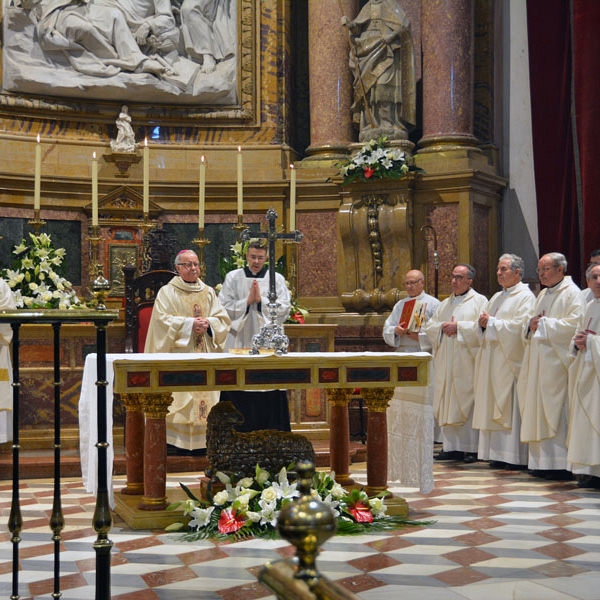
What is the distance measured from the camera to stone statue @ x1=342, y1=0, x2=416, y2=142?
9.88m

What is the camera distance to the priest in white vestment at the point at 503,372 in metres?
8.22

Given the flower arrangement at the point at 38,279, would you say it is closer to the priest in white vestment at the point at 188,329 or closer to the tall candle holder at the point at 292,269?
the priest in white vestment at the point at 188,329

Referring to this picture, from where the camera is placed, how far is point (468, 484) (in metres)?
7.42

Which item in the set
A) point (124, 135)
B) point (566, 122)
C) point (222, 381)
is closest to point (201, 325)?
point (222, 381)

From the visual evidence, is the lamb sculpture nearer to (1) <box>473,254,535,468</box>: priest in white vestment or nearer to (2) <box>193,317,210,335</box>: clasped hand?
(2) <box>193,317,210,335</box>: clasped hand

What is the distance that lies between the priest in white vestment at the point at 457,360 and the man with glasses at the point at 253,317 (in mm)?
1853

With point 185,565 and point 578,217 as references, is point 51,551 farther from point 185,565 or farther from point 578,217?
point 578,217

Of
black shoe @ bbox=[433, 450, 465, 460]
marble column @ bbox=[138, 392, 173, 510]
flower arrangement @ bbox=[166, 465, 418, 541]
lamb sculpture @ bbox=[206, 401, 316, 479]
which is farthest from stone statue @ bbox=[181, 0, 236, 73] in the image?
flower arrangement @ bbox=[166, 465, 418, 541]

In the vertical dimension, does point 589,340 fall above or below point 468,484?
above

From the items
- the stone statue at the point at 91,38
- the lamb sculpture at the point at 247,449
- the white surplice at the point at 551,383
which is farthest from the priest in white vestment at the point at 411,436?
the stone statue at the point at 91,38

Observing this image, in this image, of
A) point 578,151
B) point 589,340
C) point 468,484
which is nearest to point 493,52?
point 578,151

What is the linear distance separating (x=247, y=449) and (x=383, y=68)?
503 centimetres

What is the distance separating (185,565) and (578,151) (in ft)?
20.4

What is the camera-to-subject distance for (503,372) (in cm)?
829
